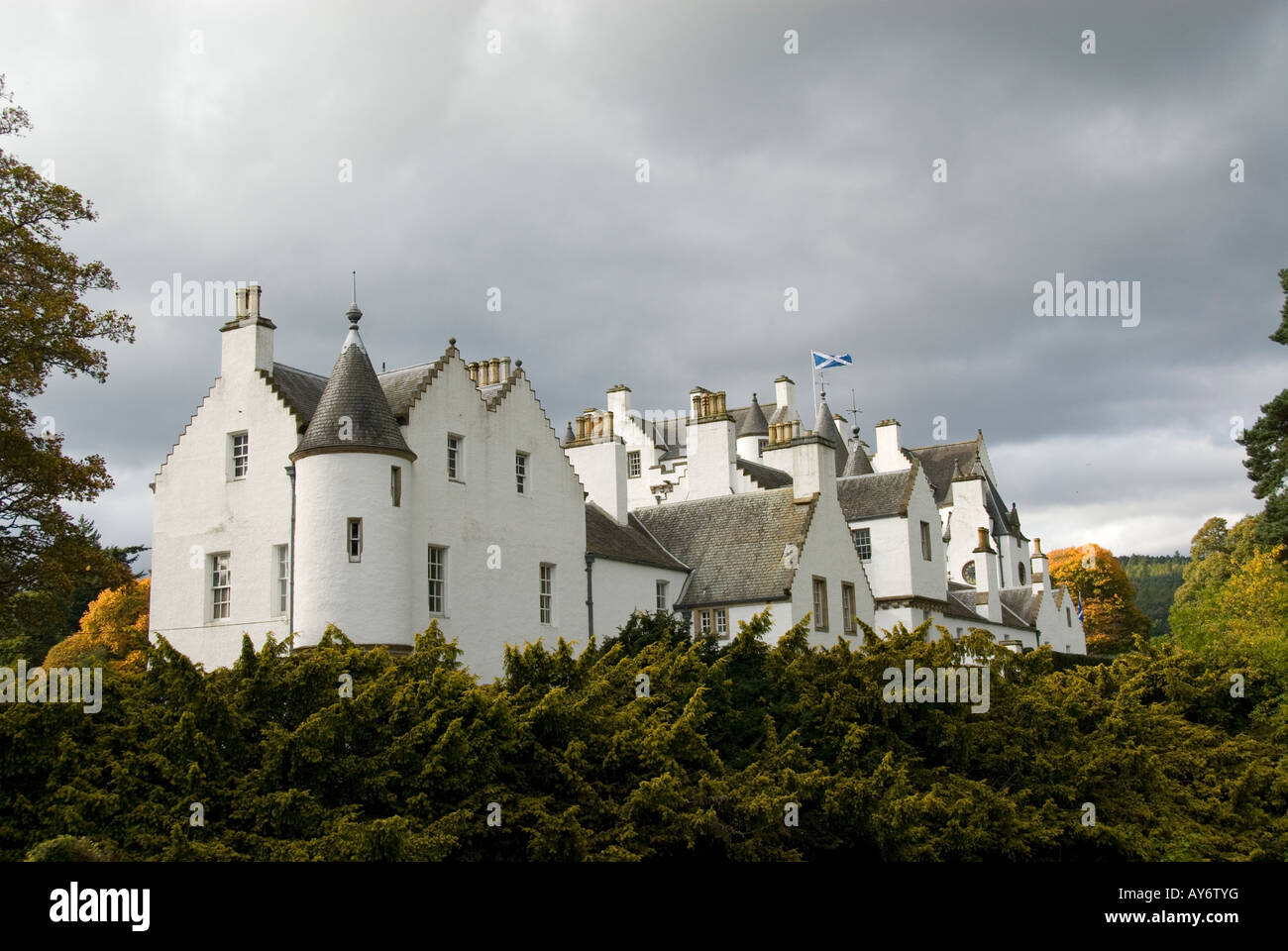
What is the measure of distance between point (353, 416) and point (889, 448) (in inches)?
1725

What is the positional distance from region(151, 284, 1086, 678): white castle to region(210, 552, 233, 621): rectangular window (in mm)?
52

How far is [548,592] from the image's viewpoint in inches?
1369

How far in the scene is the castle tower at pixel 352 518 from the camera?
28.8m

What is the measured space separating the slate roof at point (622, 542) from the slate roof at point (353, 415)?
329 inches

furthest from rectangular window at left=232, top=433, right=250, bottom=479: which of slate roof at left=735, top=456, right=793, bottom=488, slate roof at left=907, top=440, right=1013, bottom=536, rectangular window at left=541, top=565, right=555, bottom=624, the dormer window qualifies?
slate roof at left=907, top=440, right=1013, bottom=536

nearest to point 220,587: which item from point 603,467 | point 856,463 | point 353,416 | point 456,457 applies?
point 353,416

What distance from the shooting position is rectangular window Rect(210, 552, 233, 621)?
31.2 meters

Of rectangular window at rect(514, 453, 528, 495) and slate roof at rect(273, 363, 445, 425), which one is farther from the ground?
slate roof at rect(273, 363, 445, 425)

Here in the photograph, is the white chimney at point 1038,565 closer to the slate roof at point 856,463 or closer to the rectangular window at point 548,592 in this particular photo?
the slate roof at point 856,463

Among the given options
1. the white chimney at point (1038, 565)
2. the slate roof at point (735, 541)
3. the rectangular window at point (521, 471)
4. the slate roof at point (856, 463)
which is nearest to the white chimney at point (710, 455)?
the slate roof at point (735, 541)

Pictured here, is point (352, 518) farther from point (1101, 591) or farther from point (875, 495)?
point (1101, 591)

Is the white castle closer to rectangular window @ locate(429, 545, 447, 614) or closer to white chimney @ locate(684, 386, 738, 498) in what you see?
rectangular window @ locate(429, 545, 447, 614)
